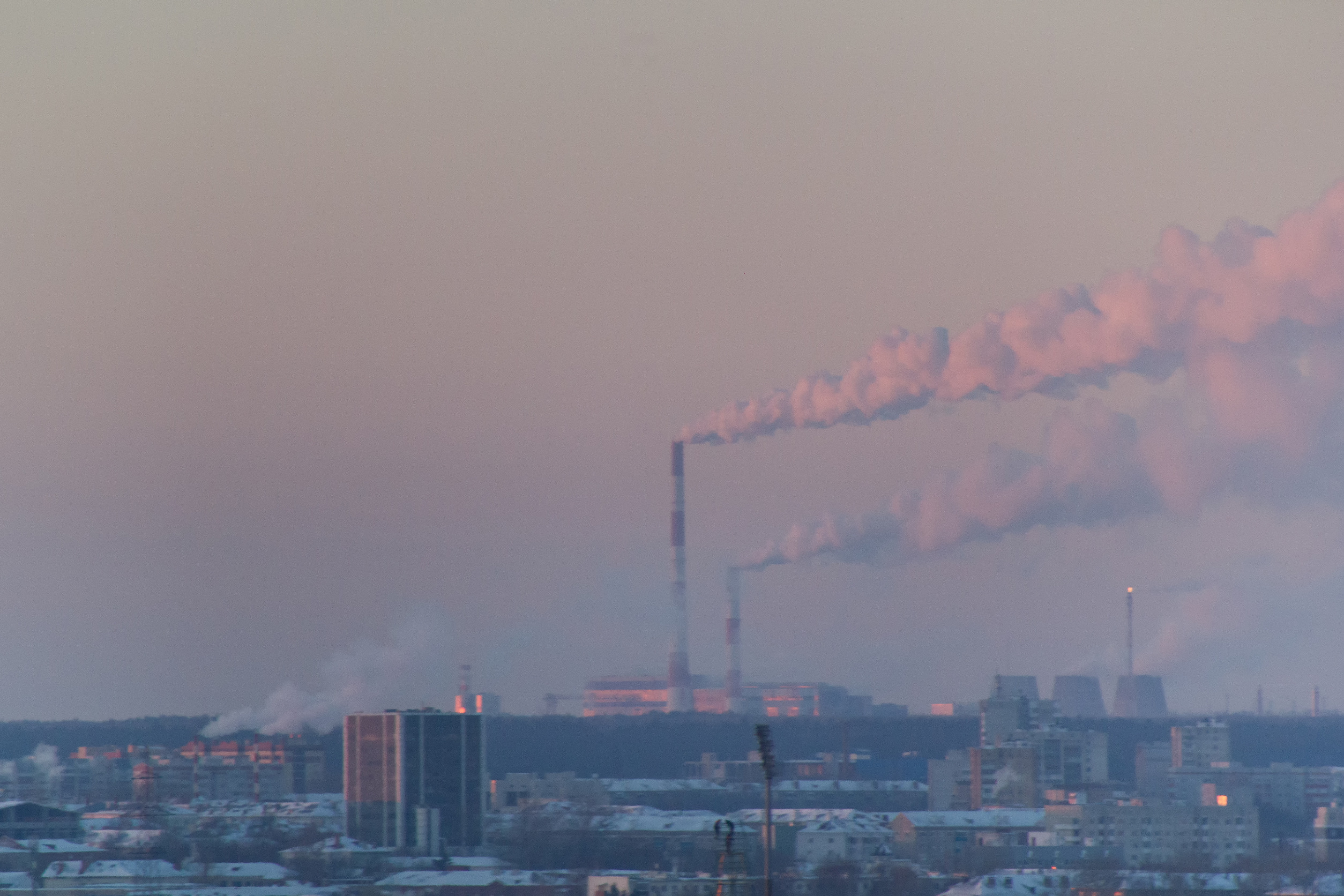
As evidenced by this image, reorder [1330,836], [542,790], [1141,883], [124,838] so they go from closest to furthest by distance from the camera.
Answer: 1. [1141,883]
2. [1330,836]
3. [124,838]
4. [542,790]

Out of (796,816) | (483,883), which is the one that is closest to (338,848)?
(483,883)

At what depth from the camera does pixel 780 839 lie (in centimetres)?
5528

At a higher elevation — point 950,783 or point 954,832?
point 950,783

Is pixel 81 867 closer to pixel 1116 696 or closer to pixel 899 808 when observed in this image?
pixel 899 808

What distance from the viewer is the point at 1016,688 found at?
10412 centimetres

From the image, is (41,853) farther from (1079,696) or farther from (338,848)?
(1079,696)

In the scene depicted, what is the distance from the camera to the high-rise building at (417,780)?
203ft

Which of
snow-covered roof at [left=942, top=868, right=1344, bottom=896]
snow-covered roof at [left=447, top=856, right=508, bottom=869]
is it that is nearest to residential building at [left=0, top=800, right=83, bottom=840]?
snow-covered roof at [left=447, top=856, right=508, bottom=869]

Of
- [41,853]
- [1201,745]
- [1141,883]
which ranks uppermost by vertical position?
[1201,745]

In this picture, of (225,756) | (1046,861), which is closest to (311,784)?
(225,756)

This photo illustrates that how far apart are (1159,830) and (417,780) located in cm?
1868

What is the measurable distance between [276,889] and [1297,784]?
44336 mm

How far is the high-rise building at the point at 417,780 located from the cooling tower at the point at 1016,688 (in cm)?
3294

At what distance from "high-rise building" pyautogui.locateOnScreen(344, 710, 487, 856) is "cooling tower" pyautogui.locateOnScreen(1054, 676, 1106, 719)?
6277 centimetres
